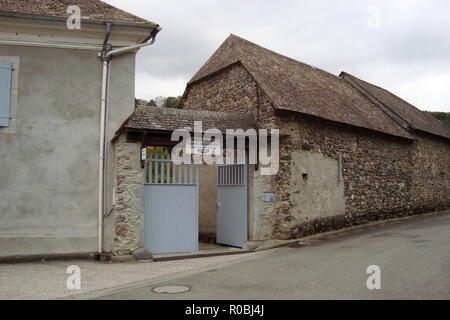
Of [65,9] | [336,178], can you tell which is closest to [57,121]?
[65,9]

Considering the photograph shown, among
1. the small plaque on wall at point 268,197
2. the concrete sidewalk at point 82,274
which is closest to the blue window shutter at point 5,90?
the concrete sidewalk at point 82,274

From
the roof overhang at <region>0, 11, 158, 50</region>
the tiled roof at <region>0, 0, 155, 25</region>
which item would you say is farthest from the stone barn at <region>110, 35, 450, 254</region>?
the tiled roof at <region>0, 0, 155, 25</region>

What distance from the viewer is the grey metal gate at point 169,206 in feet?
30.7

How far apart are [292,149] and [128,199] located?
4833 millimetres

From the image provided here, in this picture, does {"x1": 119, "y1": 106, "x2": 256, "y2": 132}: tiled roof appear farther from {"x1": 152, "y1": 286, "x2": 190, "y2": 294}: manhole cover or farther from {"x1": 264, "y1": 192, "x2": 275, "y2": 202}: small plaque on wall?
{"x1": 152, "y1": 286, "x2": 190, "y2": 294}: manhole cover

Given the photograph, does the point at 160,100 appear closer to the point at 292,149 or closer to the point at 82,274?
the point at 292,149

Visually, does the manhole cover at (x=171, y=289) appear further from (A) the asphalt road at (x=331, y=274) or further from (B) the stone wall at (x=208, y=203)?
(B) the stone wall at (x=208, y=203)

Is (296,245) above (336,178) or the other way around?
the other way around

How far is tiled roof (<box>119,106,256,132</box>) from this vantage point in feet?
30.0

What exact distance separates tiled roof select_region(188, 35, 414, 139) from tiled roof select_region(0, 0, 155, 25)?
410 centimetres

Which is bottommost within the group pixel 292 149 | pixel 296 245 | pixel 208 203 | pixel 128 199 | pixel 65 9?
pixel 296 245

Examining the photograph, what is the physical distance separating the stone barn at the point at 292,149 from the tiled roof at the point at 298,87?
0.06m

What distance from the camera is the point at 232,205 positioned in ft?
37.0
